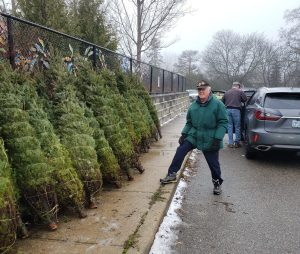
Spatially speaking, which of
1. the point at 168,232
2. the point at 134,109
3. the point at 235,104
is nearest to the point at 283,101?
the point at 235,104

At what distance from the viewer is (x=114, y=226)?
3.86 metres

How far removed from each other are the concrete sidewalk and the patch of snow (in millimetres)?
79

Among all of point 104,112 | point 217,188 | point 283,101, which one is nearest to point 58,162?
point 104,112

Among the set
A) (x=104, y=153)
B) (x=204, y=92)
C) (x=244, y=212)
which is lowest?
(x=244, y=212)

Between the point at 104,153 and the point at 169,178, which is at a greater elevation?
the point at 104,153

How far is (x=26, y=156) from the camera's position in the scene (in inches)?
140

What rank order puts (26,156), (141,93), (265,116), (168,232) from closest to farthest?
(26,156)
(168,232)
(265,116)
(141,93)

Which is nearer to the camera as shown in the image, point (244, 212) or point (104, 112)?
point (244, 212)

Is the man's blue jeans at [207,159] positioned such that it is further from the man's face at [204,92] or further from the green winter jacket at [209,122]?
the man's face at [204,92]

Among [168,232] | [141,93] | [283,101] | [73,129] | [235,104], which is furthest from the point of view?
[235,104]

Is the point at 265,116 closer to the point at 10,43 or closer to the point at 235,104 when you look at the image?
the point at 235,104

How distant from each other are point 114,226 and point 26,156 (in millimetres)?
1201

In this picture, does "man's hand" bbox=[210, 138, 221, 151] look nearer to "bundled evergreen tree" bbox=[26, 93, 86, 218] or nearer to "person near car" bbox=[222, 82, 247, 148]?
"bundled evergreen tree" bbox=[26, 93, 86, 218]

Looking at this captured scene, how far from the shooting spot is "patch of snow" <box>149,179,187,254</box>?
3576 millimetres
